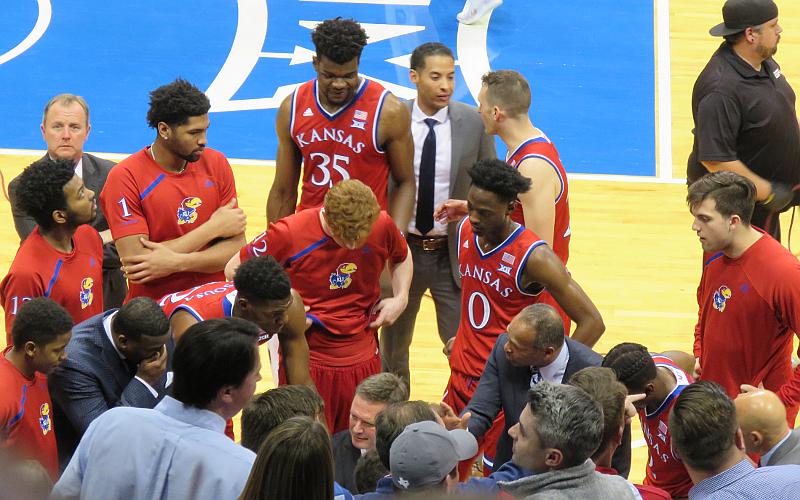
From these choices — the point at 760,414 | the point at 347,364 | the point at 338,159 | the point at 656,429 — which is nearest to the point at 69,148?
the point at 338,159

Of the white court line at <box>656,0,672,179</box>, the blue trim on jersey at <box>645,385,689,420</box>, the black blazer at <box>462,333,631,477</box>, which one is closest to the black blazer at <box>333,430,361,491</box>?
the black blazer at <box>462,333,631,477</box>

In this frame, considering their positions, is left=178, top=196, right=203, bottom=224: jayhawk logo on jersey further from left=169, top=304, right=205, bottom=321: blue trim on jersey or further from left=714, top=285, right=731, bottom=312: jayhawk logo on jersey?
left=714, top=285, right=731, bottom=312: jayhawk logo on jersey

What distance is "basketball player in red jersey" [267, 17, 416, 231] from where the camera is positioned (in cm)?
558

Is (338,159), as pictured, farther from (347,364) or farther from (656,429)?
(656,429)

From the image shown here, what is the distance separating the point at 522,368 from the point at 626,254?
3.89 metres

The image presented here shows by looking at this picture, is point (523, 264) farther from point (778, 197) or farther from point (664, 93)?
point (664, 93)

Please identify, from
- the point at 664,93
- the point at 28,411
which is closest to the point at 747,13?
the point at 664,93

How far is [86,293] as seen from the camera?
15.8 ft

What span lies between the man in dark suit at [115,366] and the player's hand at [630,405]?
5.45ft

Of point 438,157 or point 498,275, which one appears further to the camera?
point 438,157

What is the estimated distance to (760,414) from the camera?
4.14 metres

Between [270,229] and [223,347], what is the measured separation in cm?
183

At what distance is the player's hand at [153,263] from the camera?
16.6 ft

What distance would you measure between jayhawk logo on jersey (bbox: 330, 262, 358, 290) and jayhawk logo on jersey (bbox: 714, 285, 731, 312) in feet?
5.14
